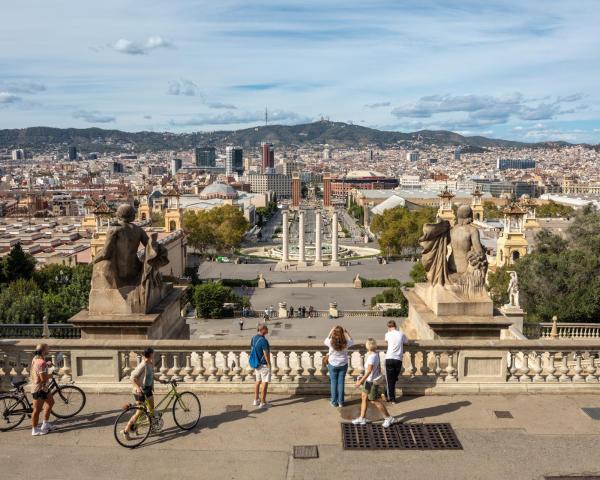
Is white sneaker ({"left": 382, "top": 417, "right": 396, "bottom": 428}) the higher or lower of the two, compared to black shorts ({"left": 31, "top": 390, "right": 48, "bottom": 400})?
lower

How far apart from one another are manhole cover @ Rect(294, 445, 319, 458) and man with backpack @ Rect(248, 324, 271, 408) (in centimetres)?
130

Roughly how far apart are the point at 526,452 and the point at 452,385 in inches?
74.2

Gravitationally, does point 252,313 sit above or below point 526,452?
below

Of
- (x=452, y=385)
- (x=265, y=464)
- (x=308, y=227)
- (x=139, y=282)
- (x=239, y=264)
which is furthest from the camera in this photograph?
(x=308, y=227)

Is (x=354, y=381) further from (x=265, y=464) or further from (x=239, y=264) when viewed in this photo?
(x=239, y=264)

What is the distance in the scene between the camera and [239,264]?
74188mm

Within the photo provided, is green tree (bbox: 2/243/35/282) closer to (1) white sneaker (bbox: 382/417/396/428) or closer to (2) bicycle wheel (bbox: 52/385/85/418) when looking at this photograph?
(2) bicycle wheel (bbox: 52/385/85/418)

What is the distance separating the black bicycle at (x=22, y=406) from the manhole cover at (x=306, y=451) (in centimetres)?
315

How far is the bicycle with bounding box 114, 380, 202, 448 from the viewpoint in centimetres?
775

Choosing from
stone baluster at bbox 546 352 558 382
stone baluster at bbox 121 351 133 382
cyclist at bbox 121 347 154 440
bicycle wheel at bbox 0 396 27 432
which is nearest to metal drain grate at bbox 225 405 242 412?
cyclist at bbox 121 347 154 440

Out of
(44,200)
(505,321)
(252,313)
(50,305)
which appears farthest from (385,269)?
(44,200)

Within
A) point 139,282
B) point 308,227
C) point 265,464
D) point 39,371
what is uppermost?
point 139,282

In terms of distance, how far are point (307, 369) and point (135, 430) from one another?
9.01 feet

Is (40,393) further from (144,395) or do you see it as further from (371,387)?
(371,387)
